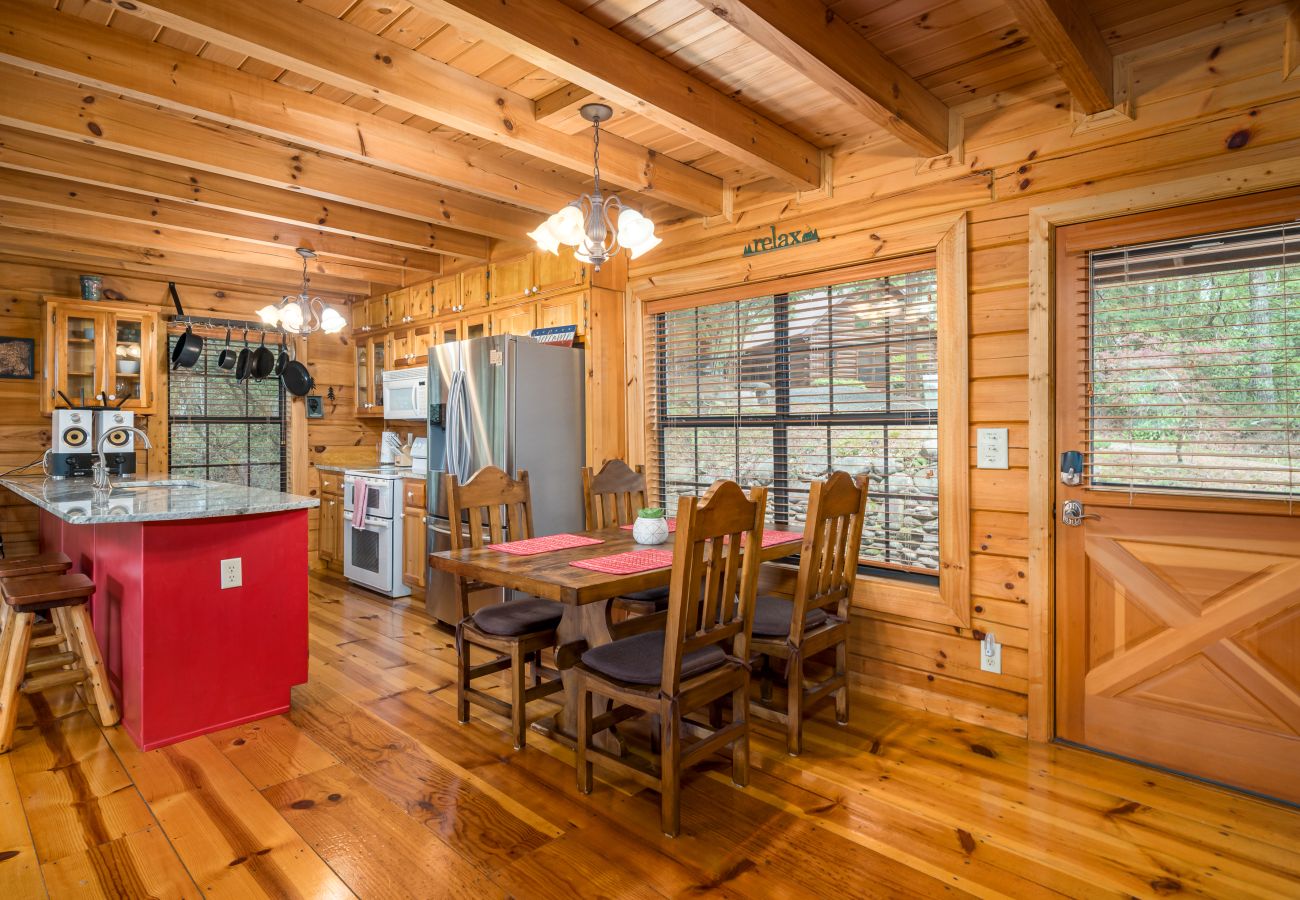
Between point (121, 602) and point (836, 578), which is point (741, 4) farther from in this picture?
point (121, 602)

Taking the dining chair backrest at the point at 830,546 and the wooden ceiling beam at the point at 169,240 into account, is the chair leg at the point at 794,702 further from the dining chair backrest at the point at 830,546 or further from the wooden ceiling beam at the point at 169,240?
the wooden ceiling beam at the point at 169,240

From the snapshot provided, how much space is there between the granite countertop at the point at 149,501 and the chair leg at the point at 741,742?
1901mm

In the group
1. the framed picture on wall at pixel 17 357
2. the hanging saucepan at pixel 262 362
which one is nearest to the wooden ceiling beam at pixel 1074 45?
the hanging saucepan at pixel 262 362

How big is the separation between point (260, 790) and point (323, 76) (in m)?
2.37

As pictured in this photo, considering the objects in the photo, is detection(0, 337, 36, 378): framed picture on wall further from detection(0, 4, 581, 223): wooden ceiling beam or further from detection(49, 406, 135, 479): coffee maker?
detection(0, 4, 581, 223): wooden ceiling beam

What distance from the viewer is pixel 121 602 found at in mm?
2875

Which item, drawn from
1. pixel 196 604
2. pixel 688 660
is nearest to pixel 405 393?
pixel 196 604

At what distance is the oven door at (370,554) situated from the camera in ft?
16.4

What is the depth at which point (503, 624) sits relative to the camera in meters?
2.75

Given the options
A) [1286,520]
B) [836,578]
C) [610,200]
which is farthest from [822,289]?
[1286,520]

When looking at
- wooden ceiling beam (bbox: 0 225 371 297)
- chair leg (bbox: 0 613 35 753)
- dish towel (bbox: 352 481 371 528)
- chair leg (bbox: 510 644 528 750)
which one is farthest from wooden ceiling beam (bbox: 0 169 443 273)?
chair leg (bbox: 510 644 528 750)

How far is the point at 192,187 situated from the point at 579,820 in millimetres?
3570

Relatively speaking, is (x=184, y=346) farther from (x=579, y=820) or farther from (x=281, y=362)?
(x=579, y=820)

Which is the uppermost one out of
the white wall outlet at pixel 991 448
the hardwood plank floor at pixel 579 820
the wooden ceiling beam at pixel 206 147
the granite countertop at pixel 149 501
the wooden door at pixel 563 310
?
the wooden ceiling beam at pixel 206 147
